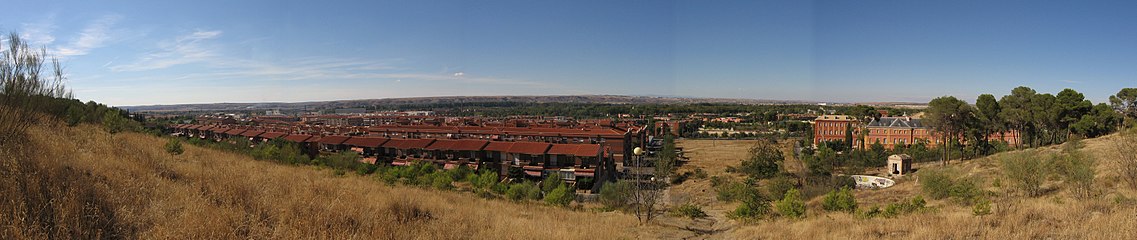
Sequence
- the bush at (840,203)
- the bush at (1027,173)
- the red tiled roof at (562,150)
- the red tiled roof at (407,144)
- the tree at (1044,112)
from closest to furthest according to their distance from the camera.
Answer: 1. the bush at (1027,173)
2. the bush at (840,203)
3. the tree at (1044,112)
4. the red tiled roof at (562,150)
5. the red tiled roof at (407,144)

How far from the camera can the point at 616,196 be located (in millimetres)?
16250

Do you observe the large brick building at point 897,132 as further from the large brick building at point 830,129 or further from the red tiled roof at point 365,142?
the red tiled roof at point 365,142

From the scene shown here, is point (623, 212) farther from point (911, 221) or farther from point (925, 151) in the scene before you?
point (925, 151)

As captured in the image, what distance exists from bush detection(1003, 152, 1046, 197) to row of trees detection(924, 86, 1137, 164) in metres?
14.1

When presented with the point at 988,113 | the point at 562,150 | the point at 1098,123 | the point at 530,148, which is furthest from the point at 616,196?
the point at 1098,123

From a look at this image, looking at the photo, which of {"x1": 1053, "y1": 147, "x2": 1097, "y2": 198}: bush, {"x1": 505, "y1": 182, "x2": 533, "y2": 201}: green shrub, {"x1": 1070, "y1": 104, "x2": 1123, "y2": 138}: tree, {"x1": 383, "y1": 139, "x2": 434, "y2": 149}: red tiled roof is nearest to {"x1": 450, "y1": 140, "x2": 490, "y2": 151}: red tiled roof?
{"x1": 383, "y1": 139, "x2": 434, "y2": 149}: red tiled roof

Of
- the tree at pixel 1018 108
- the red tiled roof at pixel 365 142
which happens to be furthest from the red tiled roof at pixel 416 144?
the tree at pixel 1018 108

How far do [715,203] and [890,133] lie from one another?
99.0ft

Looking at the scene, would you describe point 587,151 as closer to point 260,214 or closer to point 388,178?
point 388,178

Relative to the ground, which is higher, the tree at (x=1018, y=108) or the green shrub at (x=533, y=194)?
the tree at (x=1018, y=108)

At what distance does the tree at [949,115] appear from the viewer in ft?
78.4

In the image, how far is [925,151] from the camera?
3094 centimetres

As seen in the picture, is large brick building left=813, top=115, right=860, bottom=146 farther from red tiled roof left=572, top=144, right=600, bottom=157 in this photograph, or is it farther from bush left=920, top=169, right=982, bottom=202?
bush left=920, top=169, right=982, bottom=202

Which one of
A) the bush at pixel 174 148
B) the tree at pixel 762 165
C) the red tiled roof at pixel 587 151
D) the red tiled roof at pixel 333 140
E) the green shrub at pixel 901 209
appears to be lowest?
the tree at pixel 762 165
